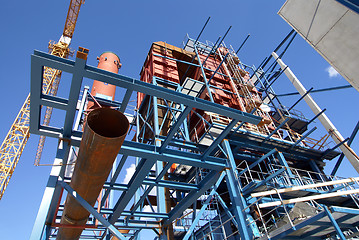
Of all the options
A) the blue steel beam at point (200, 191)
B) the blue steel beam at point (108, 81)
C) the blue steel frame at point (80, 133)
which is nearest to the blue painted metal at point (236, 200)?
the blue steel frame at point (80, 133)

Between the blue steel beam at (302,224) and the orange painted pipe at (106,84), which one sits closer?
the blue steel beam at (302,224)

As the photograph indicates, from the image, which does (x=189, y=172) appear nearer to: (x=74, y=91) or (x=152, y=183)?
(x=152, y=183)

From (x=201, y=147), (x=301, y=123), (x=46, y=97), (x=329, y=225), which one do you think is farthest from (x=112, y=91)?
(x=301, y=123)

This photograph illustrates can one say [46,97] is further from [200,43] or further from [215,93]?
[200,43]

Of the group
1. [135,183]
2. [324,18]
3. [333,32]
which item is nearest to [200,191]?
[135,183]

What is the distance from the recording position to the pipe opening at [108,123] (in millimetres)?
4992

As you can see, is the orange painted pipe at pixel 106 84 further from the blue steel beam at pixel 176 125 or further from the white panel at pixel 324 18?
the white panel at pixel 324 18

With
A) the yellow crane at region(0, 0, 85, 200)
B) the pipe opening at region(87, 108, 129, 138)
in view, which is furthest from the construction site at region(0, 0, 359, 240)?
the yellow crane at region(0, 0, 85, 200)

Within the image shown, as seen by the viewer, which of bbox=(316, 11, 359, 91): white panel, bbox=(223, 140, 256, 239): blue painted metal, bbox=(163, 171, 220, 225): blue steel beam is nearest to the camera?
bbox=(316, 11, 359, 91): white panel

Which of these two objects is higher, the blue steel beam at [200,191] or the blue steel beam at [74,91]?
the blue steel beam at [74,91]

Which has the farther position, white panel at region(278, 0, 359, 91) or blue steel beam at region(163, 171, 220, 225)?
blue steel beam at region(163, 171, 220, 225)

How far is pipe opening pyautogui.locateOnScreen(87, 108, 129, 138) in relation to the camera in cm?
499

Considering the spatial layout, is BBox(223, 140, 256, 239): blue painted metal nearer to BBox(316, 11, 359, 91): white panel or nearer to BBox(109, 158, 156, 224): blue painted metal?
BBox(109, 158, 156, 224): blue painted metal

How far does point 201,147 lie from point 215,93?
6.58m
